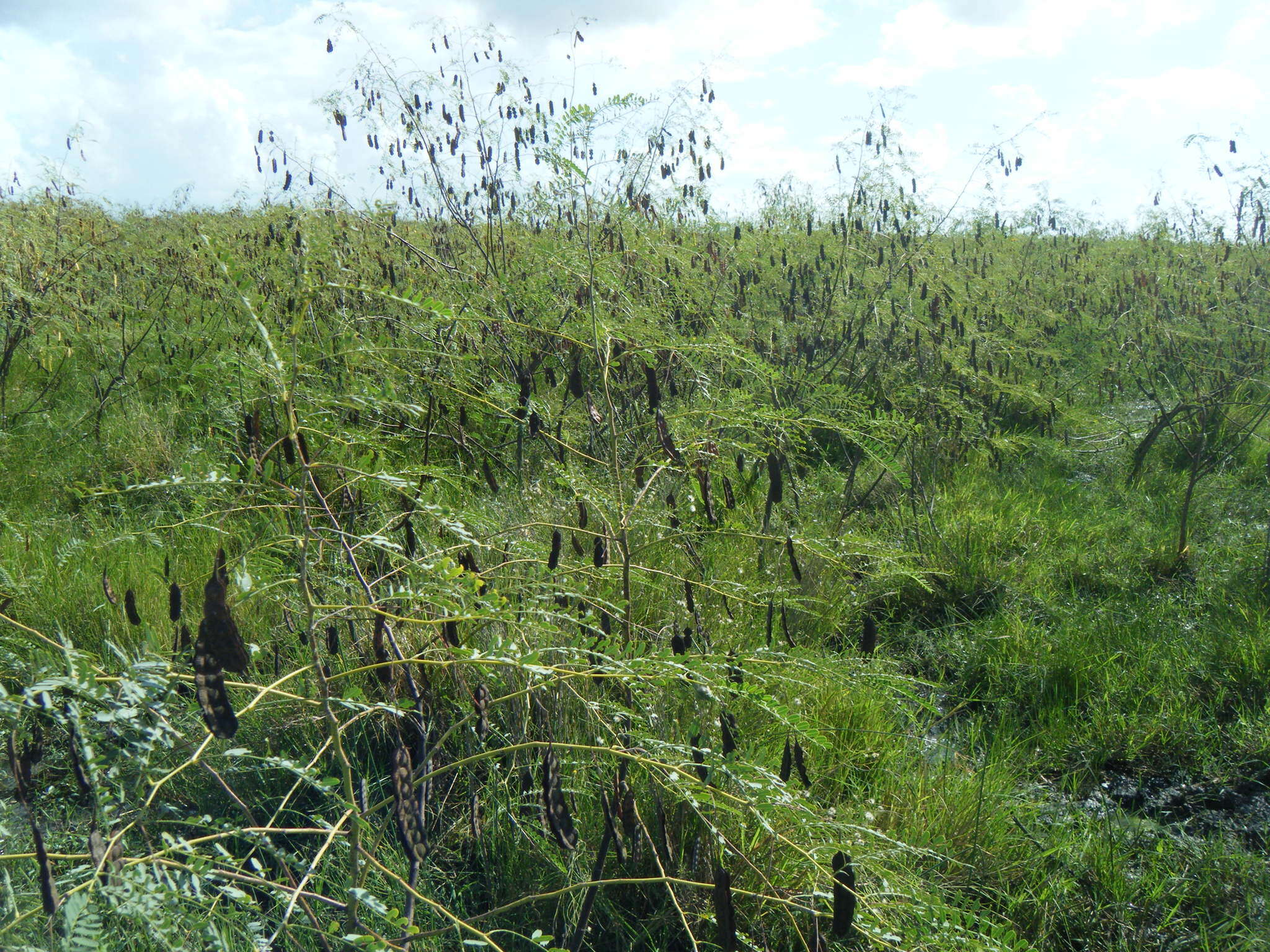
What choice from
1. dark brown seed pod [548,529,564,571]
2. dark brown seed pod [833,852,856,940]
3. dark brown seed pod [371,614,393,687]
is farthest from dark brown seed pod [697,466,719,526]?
dark brown seed pod [833,852,856,940]

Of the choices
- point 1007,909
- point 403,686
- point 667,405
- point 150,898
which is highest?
point 667,405

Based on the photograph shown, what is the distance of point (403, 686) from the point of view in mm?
2146

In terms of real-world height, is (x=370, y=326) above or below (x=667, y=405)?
above

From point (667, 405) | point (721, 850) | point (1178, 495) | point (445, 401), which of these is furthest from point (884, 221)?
point (721, 850)

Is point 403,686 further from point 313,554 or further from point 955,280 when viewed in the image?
point 955,280

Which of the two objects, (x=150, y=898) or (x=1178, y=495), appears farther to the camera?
(x=1178, y=495)

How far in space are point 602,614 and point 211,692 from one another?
1241mm

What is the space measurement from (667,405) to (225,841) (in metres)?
1.96

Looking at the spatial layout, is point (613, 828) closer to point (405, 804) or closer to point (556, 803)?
point (556, 803)

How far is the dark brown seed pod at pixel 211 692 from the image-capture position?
0.89m

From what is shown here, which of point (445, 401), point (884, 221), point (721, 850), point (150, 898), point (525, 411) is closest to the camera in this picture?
point (150, 898)

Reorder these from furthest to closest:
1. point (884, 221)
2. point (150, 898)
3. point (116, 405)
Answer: point (884, 221) → point (116, 405) → point (150, 898)

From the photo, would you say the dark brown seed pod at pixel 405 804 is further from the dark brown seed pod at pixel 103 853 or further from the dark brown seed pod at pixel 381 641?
the dark brown seed pod at pixel 103 853

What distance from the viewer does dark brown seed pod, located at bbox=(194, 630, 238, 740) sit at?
894 millimetres
